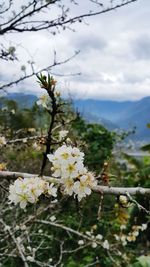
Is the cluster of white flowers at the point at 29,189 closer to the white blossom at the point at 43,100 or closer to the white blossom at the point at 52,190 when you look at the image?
the white blossom at the point at 52,190

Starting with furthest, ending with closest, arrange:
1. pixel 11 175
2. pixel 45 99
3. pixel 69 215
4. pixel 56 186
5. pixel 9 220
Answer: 1. pixel 69 215
2. pixel 9 220
3. pixel 45 99
4. pixel 11 175
5. pixel 56 186

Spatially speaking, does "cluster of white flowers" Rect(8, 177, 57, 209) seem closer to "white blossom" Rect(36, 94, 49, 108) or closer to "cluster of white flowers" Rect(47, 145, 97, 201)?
"cluster of white flowers" Rect(47, 145, 97, 201)

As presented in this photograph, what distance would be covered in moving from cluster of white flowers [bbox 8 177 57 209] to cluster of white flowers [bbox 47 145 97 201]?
78 millimetres

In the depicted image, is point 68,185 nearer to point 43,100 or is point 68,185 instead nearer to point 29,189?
point 29,189

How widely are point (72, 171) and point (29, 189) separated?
19 cm

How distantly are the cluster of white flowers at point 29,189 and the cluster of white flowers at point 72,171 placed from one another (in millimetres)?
78

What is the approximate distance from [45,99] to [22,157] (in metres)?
9.96

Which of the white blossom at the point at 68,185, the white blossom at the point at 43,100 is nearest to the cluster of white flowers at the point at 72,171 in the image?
the white blossom at the point at 68,185

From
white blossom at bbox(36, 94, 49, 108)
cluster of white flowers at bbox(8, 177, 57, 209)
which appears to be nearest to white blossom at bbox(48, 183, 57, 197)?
cluster of white flowers at bbox(8, 177, 57, 209)

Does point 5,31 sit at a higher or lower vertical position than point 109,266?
higher

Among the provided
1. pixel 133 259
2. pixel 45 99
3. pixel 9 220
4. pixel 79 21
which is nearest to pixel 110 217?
pixel 133 259

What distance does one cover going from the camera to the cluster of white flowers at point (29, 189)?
195 cm

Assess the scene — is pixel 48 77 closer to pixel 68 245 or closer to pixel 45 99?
pixel 45 99

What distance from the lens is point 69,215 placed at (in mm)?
10195
